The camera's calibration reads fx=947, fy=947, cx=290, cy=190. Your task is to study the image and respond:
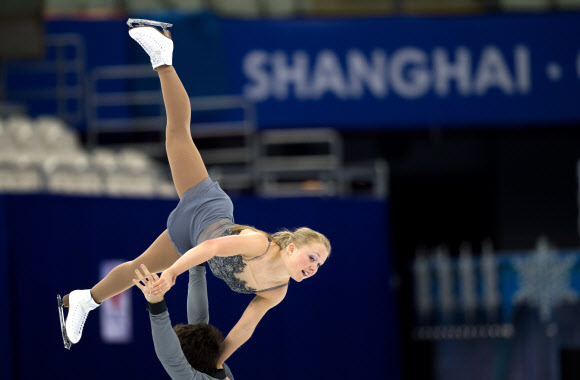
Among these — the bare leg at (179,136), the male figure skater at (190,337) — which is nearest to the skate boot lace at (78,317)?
the male figure skater at (190,337)

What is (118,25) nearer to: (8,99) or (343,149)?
(8,99)

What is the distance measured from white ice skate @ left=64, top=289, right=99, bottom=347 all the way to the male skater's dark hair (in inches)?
16.6

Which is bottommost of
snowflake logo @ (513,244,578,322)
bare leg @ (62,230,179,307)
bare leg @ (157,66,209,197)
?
snowflake logo @ (513,244,578,322)

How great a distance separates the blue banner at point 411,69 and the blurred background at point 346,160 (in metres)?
0.03

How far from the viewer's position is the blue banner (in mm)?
13406

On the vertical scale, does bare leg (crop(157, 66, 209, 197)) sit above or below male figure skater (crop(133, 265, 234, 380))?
above

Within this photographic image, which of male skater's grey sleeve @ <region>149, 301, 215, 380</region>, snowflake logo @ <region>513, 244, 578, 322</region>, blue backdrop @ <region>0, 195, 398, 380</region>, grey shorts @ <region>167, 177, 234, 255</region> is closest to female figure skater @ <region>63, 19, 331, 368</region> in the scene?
grey shorts @ <region>167, 177, 234, 255</region>

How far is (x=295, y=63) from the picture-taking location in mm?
13469

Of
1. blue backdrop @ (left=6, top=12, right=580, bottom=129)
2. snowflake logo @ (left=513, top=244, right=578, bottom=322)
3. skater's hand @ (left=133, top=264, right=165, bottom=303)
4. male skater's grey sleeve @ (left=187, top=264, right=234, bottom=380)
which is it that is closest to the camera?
skater's hand @ (left=133, top=264, right=165, bottom=303)

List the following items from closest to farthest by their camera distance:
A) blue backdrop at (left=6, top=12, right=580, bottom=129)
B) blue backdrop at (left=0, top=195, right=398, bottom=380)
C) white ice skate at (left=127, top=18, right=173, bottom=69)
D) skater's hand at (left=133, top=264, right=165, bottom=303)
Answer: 1. skater's hand at (left=133, top=264, right=165, bottom=303)
2. white ice skate at (left=127, top=18, right=173, bottom=69)
3. blue backdrop at (left=0, top=195, right=398, bottom=380)
4. blue backdrop at (left=6, top=12, right=580, bottom=129)

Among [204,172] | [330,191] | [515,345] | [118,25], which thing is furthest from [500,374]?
[204,172]

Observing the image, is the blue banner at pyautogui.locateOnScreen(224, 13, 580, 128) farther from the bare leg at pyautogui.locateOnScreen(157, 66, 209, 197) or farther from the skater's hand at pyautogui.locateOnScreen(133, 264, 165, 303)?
the skater's hand at pyautogui.locateOnScreen(133, 264, 165, 303)

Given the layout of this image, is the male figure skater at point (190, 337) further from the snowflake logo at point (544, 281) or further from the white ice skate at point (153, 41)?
the snowflake logo at point (544, 281)

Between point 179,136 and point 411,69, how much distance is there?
366 inches
